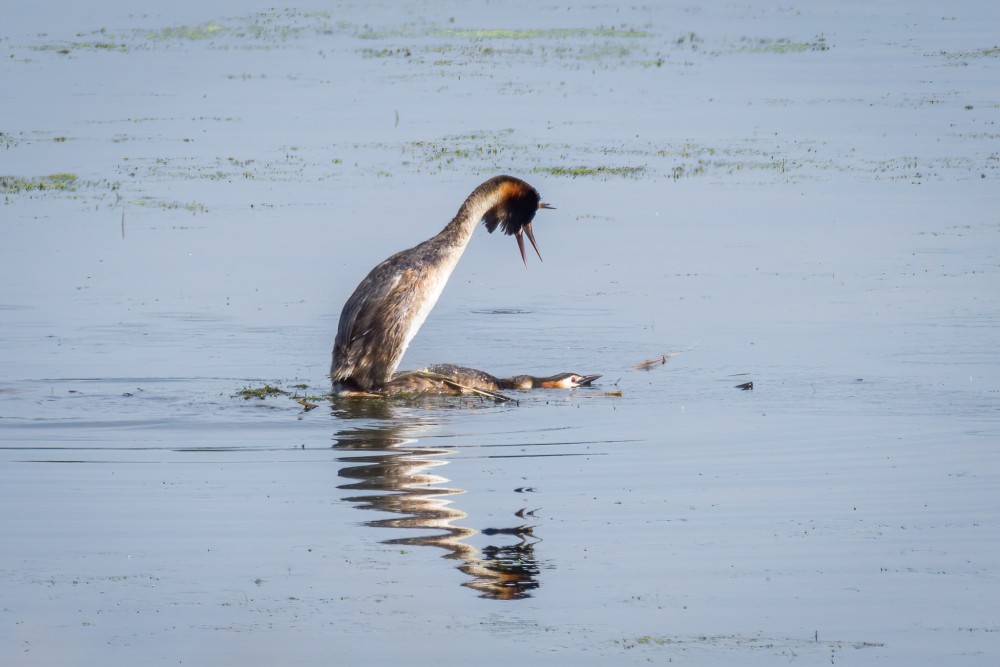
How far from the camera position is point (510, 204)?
46.2 ft

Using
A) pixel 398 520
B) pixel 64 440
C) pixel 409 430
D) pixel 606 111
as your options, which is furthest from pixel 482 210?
pixel 606 111

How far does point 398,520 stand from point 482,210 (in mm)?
4753

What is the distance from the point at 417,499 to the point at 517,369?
4.66 meters

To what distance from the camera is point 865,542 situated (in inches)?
358

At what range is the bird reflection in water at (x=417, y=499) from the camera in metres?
8.53

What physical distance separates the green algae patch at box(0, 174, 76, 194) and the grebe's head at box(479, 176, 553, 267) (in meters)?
8.73

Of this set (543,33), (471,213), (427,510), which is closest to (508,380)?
(471,213)

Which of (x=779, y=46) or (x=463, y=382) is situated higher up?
(x=779, y=46)

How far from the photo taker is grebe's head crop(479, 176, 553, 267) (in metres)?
13.9

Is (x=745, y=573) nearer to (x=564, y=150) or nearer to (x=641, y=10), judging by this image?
(x=564, y=150)

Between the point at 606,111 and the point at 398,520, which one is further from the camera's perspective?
the point at 606,111

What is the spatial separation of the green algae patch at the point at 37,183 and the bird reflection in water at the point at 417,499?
9.37m

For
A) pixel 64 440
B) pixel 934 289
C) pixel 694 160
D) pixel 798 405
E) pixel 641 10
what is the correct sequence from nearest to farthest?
pixel 64 440 → pixel 798 405 → pixel 934 289 → pixel 694 160 → pixel 641 10

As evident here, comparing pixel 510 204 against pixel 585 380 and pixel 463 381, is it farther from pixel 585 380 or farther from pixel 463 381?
pixel 585 380
